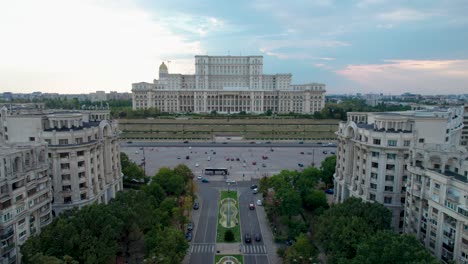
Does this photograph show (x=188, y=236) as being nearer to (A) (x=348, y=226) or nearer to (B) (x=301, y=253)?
(B) (x=301, y=253)

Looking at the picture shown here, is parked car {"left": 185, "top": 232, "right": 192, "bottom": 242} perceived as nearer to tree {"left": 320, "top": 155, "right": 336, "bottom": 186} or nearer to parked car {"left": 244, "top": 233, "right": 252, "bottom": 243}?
parked car {"left": 244, "top": 233, "right": 252, "bottom": 243}

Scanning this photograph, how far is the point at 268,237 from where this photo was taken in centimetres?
4425

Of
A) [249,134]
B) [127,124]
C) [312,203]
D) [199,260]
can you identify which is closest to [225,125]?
[249,134]

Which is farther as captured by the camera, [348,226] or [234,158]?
[234,158]

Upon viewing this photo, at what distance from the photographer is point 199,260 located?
38.3 meters

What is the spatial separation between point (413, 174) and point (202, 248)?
26.9 meters

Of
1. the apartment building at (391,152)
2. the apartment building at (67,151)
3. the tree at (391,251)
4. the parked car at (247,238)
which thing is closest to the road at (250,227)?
the parked car at (247,238)

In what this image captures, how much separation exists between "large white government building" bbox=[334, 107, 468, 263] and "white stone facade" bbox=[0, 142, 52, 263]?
41676 millimetres

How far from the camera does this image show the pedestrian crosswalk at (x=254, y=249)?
4028 cm

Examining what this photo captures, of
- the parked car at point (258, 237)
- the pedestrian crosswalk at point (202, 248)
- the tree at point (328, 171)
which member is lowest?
the pedestrian crosswalk at point (202, 248)

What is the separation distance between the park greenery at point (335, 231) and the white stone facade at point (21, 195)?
27.3 m

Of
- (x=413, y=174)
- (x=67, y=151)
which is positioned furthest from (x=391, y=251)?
(x=67, y=151)

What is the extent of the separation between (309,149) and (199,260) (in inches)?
2782

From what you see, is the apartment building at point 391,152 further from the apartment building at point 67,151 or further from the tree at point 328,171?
the apartment building at point 67,151
